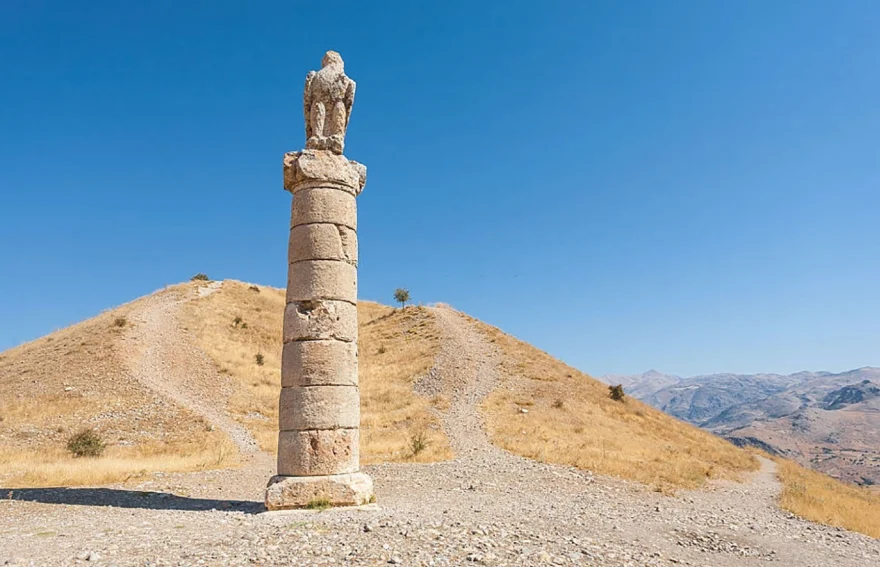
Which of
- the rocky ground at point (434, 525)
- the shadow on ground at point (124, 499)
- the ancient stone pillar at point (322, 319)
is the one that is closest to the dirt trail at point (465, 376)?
the rocky ground at point (434, 525)

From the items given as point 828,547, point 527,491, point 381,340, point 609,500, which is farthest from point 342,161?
point 381,340

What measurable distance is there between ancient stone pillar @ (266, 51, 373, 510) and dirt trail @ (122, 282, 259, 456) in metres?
10.7

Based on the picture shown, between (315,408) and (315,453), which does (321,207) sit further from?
(315,453)

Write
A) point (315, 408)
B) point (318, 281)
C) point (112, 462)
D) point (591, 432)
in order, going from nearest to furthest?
point (315, 408) → point (318, 281) → point (112, 462) → point (591, 432)

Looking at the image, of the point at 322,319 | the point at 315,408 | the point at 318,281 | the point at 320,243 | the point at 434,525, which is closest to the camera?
the point at 434,525

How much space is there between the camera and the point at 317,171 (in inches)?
462

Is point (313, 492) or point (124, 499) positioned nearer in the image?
point (313, 492)

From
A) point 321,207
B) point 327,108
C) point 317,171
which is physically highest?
point 327,108

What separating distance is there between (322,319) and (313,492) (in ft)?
10.3

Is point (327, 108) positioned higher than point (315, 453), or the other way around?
point (327, 108)

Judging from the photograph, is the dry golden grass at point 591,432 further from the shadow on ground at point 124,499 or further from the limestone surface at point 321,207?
the limestone surface at point 321,207

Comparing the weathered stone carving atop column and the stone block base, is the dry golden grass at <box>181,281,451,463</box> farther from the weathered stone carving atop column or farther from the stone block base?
the weathered stone carving atop column

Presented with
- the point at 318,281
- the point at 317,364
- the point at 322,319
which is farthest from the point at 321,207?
the point at 317,364

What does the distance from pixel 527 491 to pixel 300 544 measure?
25.7 feet
